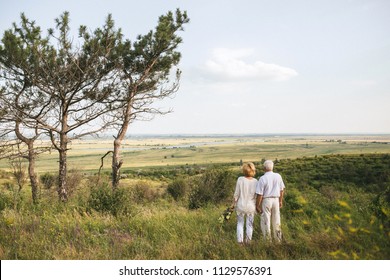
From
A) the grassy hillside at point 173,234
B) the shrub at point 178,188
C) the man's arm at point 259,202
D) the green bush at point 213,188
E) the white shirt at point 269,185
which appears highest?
the white shirt at point 269,185

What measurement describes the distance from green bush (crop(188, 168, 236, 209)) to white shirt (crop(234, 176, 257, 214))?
33.5ft

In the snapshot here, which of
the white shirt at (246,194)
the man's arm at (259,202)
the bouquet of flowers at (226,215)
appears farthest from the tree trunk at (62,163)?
the man's arm at (259,202)

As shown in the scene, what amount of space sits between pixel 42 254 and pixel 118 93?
31.3 ft

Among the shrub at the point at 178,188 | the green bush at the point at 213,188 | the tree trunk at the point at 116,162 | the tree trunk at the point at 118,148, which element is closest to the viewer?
the tree trunk at the point at 116,162

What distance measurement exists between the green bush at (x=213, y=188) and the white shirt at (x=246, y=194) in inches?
402

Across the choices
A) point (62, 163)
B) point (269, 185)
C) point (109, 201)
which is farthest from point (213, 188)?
point (269, 185)

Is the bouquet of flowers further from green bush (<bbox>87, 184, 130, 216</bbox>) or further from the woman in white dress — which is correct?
green bush (<bbox>87, 184, 130, 216</bbox>)

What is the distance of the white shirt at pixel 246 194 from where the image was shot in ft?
18.3

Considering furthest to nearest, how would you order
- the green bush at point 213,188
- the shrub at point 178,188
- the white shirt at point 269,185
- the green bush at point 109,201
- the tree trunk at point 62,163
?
the shrub at point 178,188 → the green bush at point 213,188 → the tree trunk at point 62,163 → the green bush at point 109,201 → the white shirt at point 269,185

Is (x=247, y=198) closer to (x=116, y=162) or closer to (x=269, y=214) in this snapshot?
(x=269, y=214)

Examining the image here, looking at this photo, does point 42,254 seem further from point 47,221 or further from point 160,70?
point 160,70

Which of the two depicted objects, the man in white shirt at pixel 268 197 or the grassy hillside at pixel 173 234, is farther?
the man in white shirt at pixel 268 197

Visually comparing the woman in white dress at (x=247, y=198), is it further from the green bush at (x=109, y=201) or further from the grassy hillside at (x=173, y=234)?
the green bush at (x=109, y=201)

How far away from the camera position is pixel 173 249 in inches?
195
